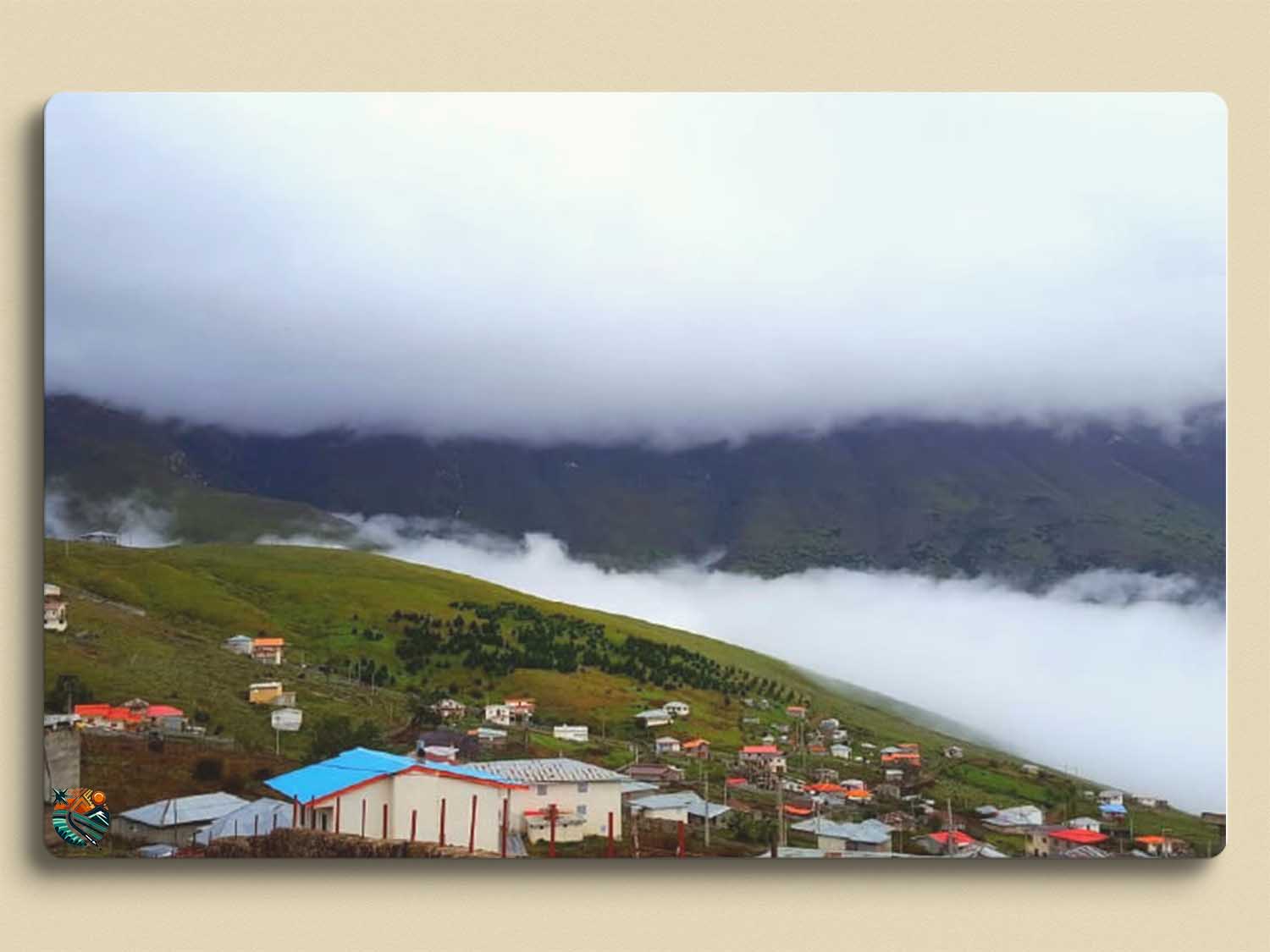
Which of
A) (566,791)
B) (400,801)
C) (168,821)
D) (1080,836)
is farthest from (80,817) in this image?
(1080,836)

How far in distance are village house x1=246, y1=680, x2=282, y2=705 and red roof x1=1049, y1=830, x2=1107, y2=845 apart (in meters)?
3.94

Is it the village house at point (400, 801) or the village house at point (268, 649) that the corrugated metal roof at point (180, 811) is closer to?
the village house at point (400, 801)

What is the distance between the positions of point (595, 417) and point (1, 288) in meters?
3.00

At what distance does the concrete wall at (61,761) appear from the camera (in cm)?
592

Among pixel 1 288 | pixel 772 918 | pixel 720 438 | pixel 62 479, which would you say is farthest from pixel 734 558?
pixel 1 288

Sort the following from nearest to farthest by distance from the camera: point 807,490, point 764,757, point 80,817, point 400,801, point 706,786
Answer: point 80,817, point 400,801, point 706,786, point 764,757, point 807,490

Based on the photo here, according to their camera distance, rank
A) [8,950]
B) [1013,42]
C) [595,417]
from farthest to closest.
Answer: [595,417], [1013,42], [8,950]

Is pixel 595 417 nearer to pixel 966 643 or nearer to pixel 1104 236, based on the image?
pixel 966 643

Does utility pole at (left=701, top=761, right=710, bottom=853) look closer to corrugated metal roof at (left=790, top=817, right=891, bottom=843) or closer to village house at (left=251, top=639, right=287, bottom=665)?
corrugated metal roof at (left=790, top=817, right=891, bottom=843)

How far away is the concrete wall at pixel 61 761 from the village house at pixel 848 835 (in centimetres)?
349

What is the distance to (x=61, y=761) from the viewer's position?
594cm

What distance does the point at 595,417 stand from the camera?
6707 mm

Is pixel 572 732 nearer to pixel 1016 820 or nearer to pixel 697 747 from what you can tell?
pixel 697 747

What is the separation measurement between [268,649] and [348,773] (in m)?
0.76
